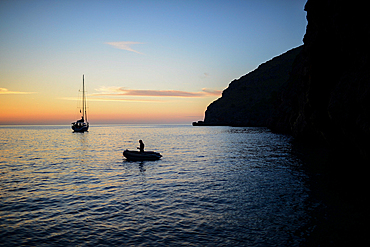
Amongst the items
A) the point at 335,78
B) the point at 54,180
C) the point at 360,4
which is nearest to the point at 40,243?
the point at 54,180

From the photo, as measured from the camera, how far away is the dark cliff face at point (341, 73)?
16031 millimetres

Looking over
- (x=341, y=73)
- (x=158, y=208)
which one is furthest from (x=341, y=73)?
(x=158, y=208)

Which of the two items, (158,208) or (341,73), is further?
(341,73)

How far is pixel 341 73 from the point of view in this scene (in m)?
22.1

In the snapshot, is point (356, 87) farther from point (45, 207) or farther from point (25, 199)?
point (25, 199)

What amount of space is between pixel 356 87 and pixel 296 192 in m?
8.14

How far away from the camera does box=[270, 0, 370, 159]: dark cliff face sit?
16031mm

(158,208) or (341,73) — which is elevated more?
(341,73)

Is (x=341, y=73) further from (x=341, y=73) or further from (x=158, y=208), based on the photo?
(x=158, y=208)

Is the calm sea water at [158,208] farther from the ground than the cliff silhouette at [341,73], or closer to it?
closer to it

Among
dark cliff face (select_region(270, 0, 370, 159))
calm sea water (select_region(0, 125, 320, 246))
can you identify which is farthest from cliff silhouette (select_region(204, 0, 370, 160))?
calm sea water (select_region(0, 125, 320, 246))

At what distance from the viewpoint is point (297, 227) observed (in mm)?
10867

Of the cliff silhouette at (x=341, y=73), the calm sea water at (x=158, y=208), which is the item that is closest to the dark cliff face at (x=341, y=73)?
the cliff silhouette at (x=341, y=73)

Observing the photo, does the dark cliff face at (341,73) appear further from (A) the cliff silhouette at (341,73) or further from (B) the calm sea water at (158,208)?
(B) the calm sea water at (158,208)
